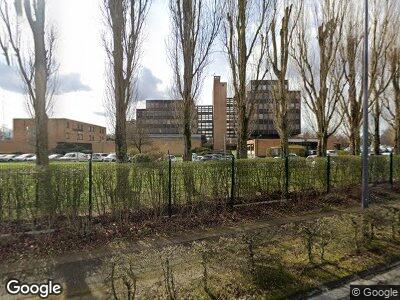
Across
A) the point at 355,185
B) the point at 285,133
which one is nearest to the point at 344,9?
the point at 285,133

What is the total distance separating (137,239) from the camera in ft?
22.7

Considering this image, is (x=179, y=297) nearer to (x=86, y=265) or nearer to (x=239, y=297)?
(x=239, y=297)

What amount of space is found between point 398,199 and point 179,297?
38.1 ft

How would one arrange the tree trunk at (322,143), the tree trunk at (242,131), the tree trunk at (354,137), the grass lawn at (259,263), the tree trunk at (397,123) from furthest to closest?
the tree trunk at (397,123) → the tree trunk at (354,137) → the tree trunk at (322,143) → the tree trunk at (242,131) → the grass lawn at (259,263)

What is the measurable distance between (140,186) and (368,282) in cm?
507

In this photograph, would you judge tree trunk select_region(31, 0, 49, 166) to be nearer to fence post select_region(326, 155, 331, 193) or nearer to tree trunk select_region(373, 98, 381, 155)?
fence post select_region(326, 155, 331, 193)

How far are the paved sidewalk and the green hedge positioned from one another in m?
4.46

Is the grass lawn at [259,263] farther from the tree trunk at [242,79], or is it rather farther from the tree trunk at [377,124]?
the tree trunk at [377,124]

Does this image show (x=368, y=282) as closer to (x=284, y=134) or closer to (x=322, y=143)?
(x=284, y=134)

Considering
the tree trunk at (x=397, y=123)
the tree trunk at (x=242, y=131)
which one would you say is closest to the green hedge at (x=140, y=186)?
the tree trunk at (x=242, y=131)

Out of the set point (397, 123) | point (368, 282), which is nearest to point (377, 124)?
point (397, 123)

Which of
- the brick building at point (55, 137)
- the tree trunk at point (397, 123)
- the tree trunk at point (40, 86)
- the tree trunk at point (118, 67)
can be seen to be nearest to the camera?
the tree trunk at point (40, 86)

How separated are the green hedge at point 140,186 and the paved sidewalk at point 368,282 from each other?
4.46 metres

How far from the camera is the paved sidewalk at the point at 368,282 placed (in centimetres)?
443
